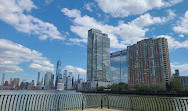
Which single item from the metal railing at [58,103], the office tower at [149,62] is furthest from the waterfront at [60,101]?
the office tower at [149,62]

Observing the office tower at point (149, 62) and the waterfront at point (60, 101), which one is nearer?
the waterfront at point (60, 101)

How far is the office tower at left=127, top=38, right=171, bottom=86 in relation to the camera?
429 feet

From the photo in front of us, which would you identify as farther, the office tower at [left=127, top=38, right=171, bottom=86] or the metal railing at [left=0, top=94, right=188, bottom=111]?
the office tower at [left=127, top=38, right=171, bottom=86]

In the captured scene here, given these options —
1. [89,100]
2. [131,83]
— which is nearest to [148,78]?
[131,83]

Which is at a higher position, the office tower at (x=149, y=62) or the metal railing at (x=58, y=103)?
the office tower at (x=149, y=62)

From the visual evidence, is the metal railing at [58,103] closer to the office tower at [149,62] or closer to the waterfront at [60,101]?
the waterfront at [60,101]

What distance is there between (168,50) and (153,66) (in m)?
25.1

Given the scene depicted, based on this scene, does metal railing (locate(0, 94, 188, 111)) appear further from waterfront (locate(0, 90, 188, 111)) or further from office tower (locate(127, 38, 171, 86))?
office tower (locate(127, 38, 171, 86))

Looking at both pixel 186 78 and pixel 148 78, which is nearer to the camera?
pixel 148 78

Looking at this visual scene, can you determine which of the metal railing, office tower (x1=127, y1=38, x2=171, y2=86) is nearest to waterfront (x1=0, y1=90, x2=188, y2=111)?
the metal railing

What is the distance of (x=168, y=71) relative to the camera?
129m

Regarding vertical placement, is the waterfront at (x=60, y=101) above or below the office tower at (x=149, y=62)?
below

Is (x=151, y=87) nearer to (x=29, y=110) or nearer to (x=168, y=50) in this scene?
(x=168, y=50)

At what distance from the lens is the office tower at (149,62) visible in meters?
131
